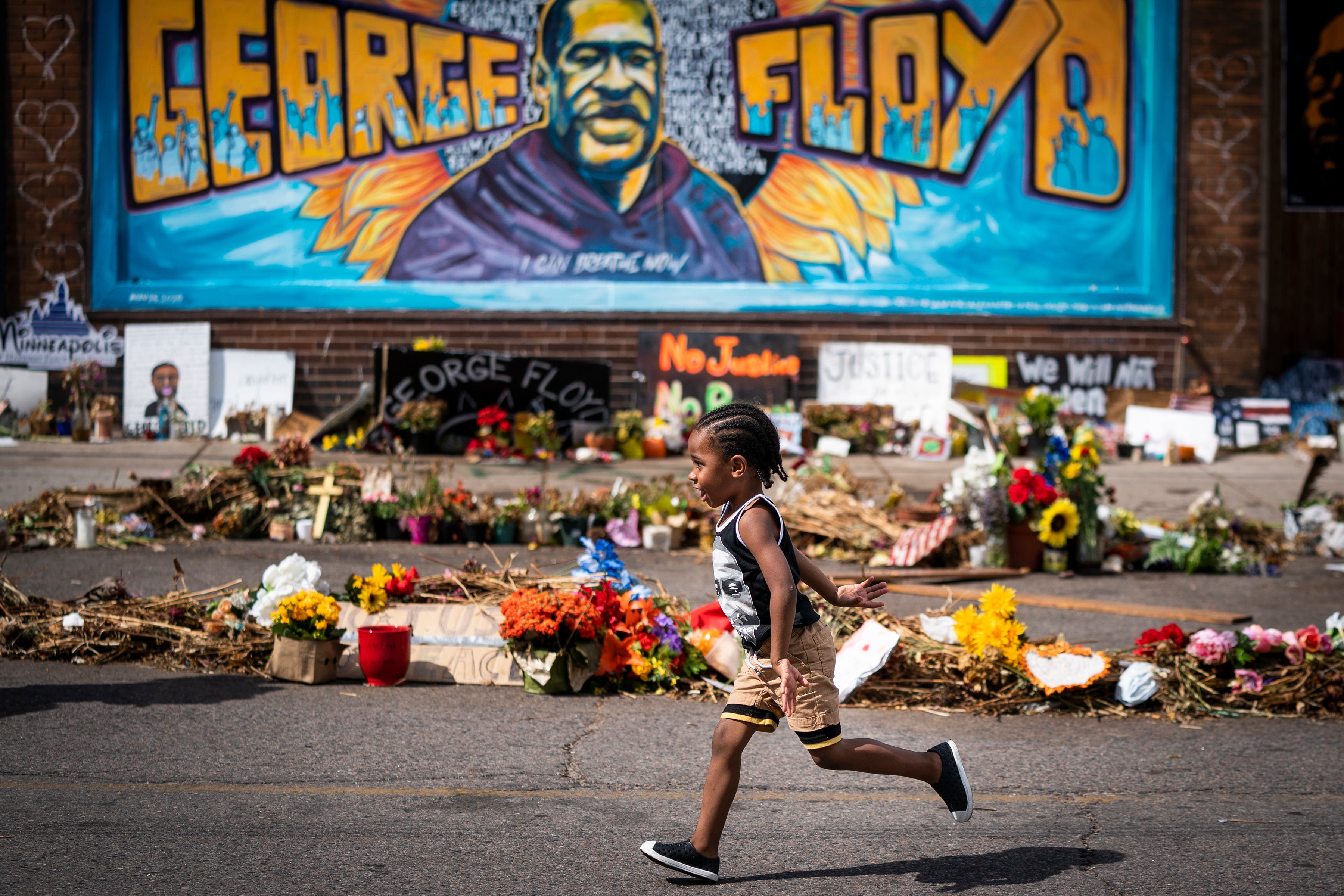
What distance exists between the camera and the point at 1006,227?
54.6ft

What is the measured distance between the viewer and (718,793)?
3.60 m

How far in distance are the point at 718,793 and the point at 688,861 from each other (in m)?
0.22

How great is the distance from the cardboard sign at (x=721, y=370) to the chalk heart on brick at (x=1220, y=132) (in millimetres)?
6209

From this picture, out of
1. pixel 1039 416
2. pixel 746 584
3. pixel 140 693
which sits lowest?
pixel 140 693

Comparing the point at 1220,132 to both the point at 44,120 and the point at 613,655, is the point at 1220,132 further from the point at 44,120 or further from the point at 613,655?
the point at 44,120

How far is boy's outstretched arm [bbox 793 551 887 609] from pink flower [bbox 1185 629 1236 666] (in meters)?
2.49

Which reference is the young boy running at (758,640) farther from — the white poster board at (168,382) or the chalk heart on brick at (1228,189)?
the chalk heart on brick at (1228,189)

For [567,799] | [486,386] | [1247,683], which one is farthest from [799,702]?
[486,386]

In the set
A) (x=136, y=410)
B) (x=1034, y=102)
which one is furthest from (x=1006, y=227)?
(x=136, y=410)

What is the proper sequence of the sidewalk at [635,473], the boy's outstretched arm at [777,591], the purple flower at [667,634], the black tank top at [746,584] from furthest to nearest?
the sidewalk at [635,473] → the purple flower at [667,634] → the black tank top at [746,584] → the boy's outstretched arm at [777,591]

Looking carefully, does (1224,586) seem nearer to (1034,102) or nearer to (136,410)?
(1034,102)

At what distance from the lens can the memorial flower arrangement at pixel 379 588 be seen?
621 centimetres

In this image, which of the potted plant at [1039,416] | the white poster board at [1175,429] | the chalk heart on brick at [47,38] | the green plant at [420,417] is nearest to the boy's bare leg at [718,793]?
the potted plant at [1039,416]

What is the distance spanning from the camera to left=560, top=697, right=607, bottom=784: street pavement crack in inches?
180
